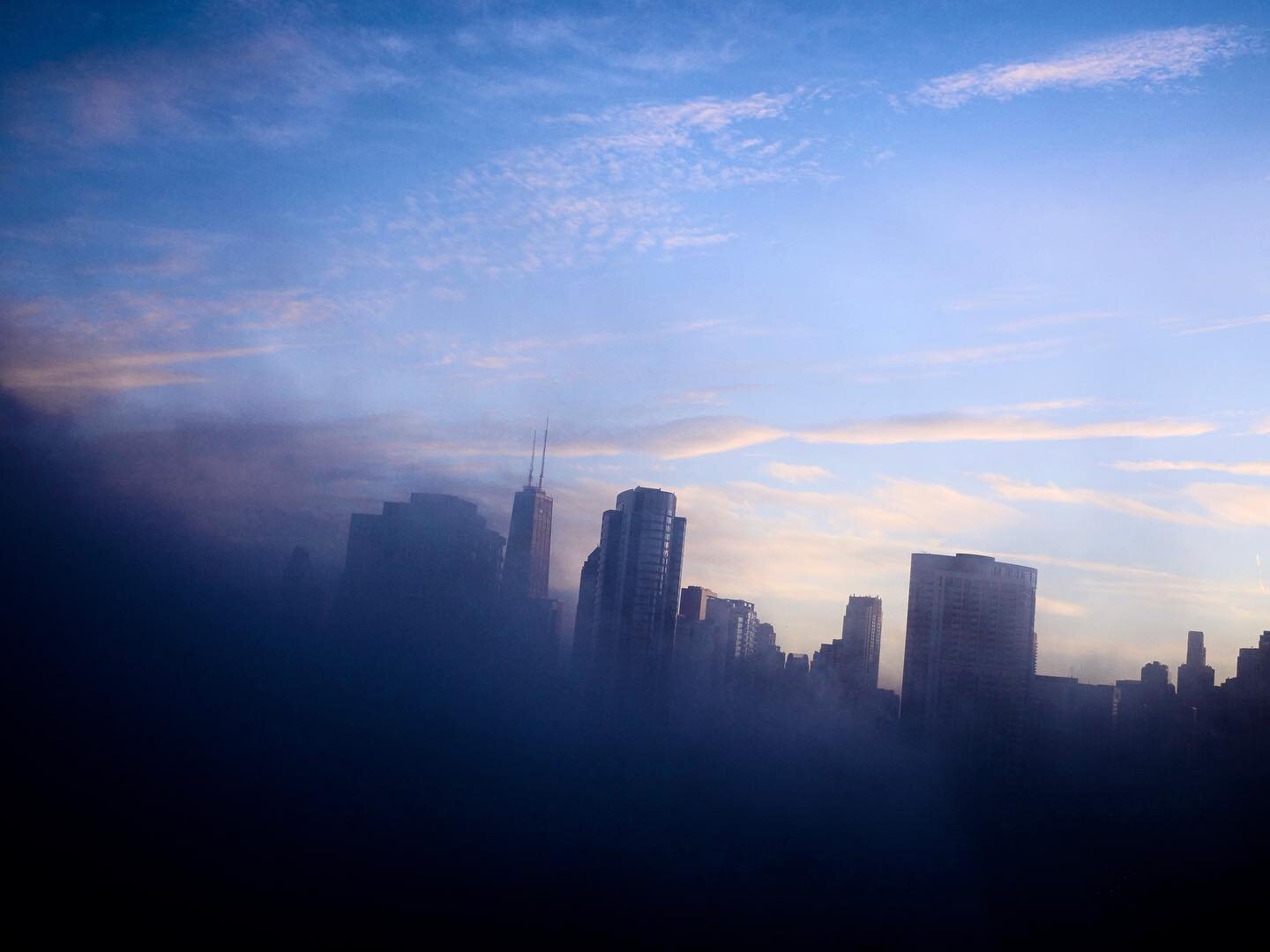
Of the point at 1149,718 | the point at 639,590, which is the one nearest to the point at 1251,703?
the point at 1149,718

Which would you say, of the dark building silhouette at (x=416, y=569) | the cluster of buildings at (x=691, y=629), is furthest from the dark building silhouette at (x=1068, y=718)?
the dark building silhouette at (x=416, y=569)

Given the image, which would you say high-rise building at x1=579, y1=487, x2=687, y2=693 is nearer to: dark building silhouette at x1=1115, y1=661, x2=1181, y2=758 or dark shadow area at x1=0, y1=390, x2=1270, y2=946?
dark shadow area at x1=0, y1=390, x2=1270, y2=946

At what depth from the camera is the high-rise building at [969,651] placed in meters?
121

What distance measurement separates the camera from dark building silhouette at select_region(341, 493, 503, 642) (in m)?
122

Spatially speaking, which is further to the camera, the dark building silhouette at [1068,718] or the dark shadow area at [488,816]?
the dark building silhouette at [1068,718]

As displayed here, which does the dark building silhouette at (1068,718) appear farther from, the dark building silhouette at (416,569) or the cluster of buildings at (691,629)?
the dark building silhouette at (416,569)

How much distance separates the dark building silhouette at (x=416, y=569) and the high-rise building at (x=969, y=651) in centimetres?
5580

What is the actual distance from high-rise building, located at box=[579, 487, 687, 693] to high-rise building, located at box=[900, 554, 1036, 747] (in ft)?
108

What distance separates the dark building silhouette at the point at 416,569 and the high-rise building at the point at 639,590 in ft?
60.6

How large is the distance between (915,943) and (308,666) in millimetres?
65645

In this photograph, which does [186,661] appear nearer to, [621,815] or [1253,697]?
[621,815]

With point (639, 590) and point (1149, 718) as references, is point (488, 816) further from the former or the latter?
point (1149, 718)

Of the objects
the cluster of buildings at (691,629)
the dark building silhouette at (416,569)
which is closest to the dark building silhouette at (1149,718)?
the cluster of buildings at (691,629)

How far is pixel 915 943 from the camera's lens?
83.3 m
